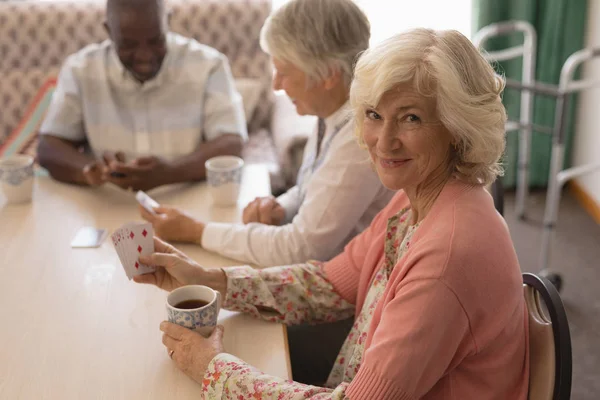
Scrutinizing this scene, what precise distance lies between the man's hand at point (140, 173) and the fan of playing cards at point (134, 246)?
63 centimetres

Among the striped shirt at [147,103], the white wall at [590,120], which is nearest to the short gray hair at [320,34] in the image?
the striped shirt at [147,103]

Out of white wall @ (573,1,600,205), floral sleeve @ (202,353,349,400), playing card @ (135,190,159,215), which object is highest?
floral sleeve @ (202,353,349,400)

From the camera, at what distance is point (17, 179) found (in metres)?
1.88

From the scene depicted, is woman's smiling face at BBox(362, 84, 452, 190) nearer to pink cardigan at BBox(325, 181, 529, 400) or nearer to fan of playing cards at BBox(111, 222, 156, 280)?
pink cardigan at BBox(325, 181, 529, 400)

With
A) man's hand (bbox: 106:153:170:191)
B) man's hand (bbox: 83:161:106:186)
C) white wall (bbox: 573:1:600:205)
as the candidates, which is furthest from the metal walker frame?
man's hand (bbox: 83:161:106:186)

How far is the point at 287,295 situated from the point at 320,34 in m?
0.62

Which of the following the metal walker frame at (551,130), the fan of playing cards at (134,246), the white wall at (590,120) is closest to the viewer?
the fan of playing cards at (134,246)

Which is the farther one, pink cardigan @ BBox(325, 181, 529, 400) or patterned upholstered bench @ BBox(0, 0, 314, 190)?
patterned upholstered bench @ BBox(0, 0, 314, 190)

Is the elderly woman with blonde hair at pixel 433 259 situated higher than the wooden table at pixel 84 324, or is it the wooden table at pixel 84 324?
the elderly woman with blonde hair at pixel 433 259

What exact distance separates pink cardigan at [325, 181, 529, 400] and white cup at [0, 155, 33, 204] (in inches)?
48.3

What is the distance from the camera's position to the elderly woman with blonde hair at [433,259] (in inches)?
37.7

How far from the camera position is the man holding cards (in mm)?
2217

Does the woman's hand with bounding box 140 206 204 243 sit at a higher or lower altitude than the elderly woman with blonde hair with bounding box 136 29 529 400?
lower

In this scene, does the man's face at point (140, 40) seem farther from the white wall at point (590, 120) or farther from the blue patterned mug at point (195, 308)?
the white wall at point (590, 120)
